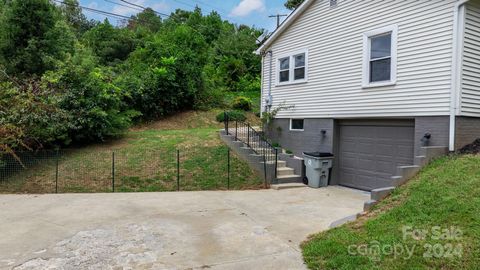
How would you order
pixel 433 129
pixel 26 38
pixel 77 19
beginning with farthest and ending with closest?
pixel 77 19, pixel 26 38, pixel 433 129

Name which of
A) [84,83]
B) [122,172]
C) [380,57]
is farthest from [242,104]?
[380,57]

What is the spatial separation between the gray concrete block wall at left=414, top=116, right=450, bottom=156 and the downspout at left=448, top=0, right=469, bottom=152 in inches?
4.9

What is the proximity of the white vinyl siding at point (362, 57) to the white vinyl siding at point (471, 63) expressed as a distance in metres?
0.32

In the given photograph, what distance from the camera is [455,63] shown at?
7305 mm

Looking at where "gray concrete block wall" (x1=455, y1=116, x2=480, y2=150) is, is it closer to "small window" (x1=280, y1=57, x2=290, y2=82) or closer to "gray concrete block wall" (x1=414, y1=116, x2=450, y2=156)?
"gray concrete block wall" (x1=414, y1=116, x2=450, y2=156)

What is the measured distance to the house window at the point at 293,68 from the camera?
36.9 ft

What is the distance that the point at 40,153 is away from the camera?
10234 millimetres

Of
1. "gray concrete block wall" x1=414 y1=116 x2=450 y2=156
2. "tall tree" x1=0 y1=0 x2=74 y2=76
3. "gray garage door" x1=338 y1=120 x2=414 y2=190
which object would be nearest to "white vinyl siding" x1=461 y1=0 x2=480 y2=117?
"gray concrete block wall" x1=414 y1=116 x2=450 y2=156

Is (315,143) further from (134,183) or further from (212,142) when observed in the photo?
(134,183)

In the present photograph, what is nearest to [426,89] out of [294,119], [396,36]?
[396,36]

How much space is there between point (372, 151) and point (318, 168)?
1451 mm

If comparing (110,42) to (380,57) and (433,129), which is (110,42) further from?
(433,129)

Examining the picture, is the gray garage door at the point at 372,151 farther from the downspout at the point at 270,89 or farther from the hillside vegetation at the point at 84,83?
the hillside vegetation at the point at 84,83

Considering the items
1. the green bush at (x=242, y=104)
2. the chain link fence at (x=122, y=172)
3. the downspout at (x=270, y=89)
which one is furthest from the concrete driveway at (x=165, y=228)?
the green bush at (x=242, y=104)
